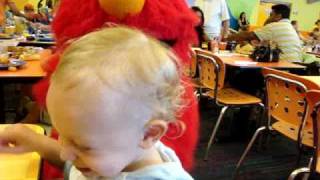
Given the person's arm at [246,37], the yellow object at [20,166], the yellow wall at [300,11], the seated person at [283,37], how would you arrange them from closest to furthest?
the yellow object at [20,166] → the seated person at [283,37] → the person's arm at [246,37] → the yellow wall at [300,11]

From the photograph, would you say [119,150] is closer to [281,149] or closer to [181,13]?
[181,13]

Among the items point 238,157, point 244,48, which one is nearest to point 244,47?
point 244,48

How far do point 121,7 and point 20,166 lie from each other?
0.42 metres

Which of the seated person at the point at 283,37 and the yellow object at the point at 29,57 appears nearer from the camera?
the yellow object at the point at 29,57

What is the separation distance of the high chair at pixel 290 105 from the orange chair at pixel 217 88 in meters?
0.40

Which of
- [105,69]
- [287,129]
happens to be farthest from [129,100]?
[287,129]

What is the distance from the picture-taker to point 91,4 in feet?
3.15

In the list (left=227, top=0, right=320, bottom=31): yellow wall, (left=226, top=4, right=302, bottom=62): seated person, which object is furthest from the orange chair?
(left=227, top=0, right=320, bottom=31): yellow wall

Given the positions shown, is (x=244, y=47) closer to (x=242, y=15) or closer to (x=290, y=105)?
(x=290, y=105)

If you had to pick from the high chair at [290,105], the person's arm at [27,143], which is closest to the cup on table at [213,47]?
the high chair at [290,105]

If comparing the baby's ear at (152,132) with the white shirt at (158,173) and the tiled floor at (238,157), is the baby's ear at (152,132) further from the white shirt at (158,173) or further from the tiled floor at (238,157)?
the tiled floor at (238,157)

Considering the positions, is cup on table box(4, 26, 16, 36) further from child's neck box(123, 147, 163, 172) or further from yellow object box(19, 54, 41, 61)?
child's neck box(123, 147, 163, 172)

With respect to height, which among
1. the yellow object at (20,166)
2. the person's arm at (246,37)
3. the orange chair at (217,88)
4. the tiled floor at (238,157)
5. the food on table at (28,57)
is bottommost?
the tiled floor at (238,157)

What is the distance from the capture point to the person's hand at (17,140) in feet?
2.29
